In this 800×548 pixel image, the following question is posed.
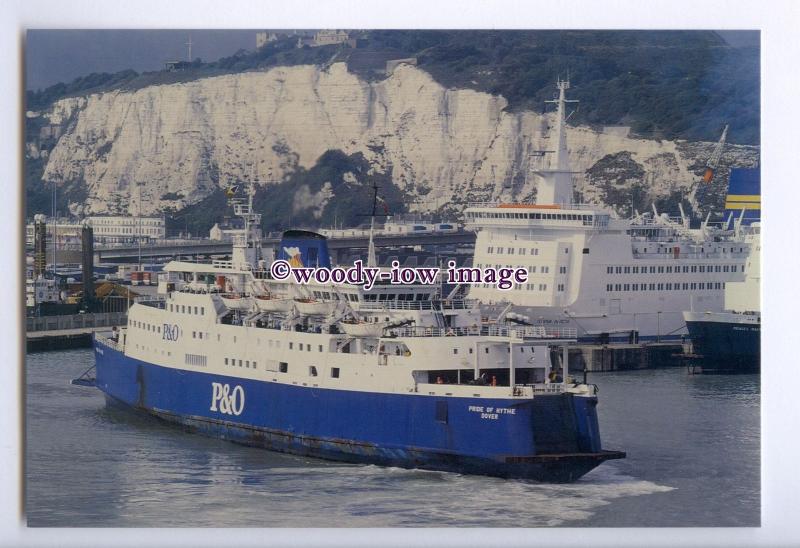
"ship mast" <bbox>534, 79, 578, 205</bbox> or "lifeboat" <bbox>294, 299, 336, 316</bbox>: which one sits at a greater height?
"ship mast" <bbox>534, 79, 578, 205</bbox>

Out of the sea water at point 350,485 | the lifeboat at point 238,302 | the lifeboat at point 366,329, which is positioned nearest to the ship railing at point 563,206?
the sea water at point 350,485

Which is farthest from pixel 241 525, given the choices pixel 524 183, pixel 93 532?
pixel 524 183

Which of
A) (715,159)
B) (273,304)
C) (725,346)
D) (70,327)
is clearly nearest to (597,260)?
(725,346)

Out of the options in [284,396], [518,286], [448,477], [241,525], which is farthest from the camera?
[518,286]

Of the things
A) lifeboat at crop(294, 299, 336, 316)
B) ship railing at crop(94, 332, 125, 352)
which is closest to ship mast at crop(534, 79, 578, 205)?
lifeboat at crop(294, 299, 336, 316)

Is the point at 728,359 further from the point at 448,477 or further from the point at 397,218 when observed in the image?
the point at 448,477

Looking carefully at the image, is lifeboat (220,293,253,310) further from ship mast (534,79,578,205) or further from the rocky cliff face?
ship mast (534,79,578,205)

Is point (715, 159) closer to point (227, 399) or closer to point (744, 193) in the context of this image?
point (744, 193)
